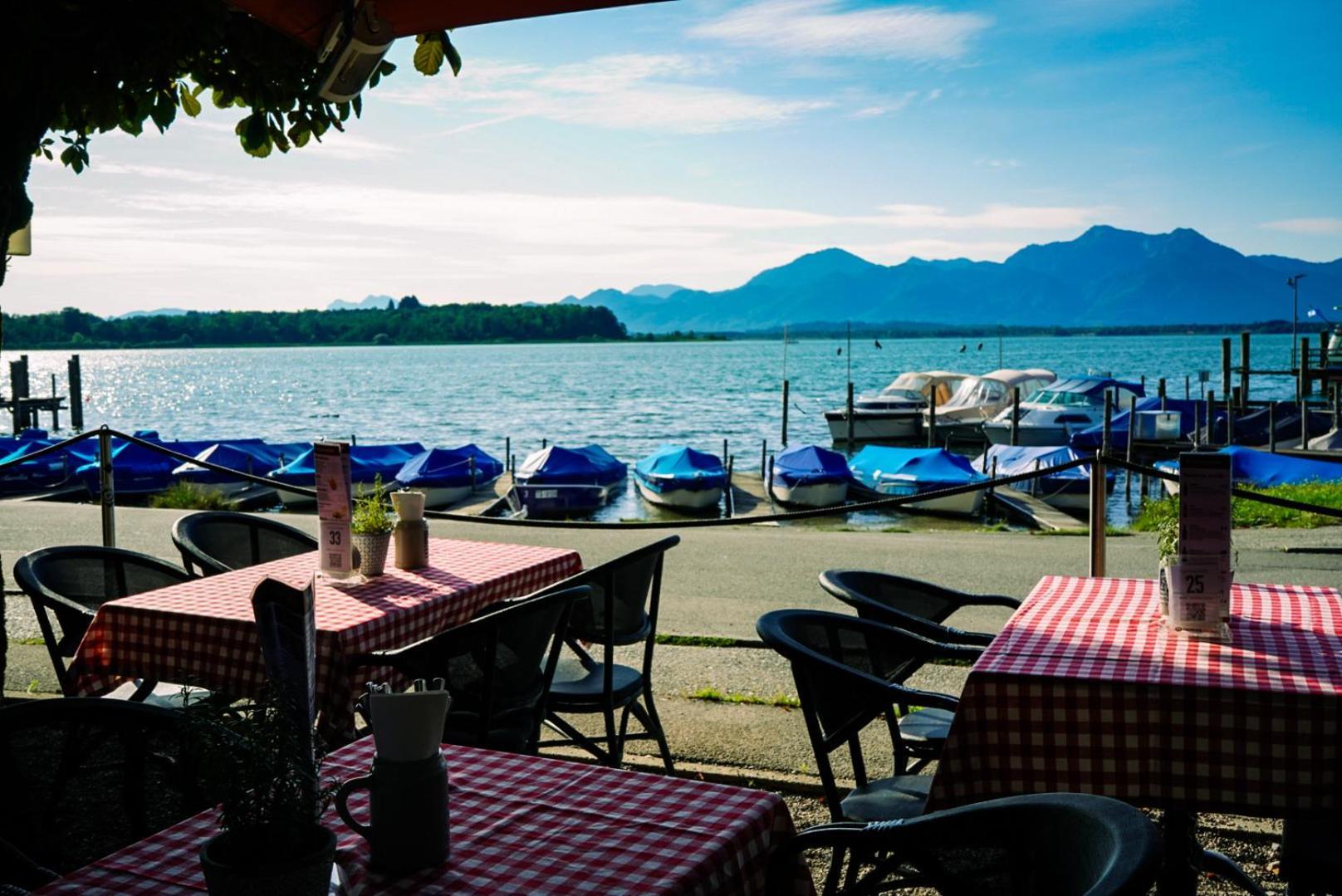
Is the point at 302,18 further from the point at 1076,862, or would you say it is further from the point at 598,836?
the point at 1076,862

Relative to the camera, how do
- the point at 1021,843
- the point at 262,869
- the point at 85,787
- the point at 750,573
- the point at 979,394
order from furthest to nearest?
the point at 979,394 → the point at 750,573 → the point at 85,787 → the point at 1021,843 → the point at 262,869

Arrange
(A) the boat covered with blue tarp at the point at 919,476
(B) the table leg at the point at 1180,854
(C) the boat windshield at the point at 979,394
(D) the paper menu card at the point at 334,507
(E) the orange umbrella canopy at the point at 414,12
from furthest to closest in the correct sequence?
(C) the boat windshield at the point at 979,394
(A) the boat covered with blue tarp at the point at 919,476
(D) the paper menu card at the point at 334,507
(E) the orange umbrella canopy at the point at 414,12
(B) the table leg at the point at 1180,854

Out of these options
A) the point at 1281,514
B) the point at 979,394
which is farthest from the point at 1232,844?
the point at 979,394

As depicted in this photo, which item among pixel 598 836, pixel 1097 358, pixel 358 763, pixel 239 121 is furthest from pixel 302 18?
pixel 1097 358

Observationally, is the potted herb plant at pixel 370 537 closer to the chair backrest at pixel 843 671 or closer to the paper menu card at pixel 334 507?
the paper menu card at pixel 334 507

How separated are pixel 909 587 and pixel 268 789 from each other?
3.19 meters

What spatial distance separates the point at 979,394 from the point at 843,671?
45.4 m

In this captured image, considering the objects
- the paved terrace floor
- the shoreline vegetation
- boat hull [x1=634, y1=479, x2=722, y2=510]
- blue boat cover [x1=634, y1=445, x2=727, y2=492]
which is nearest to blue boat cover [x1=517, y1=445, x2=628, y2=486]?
blue boat cover [x1=634, y1=445, x2=727, y2=492]

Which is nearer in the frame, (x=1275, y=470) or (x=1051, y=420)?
(x=1275, y=470)

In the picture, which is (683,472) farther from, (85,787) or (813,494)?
(85,787)

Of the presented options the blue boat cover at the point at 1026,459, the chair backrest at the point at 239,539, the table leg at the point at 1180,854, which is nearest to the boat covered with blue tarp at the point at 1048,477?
the blue boat cover at the point at 1026,459

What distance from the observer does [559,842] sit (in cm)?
224

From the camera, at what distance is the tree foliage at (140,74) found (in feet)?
11.2

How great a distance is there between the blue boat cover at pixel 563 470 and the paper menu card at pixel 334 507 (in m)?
21.6
